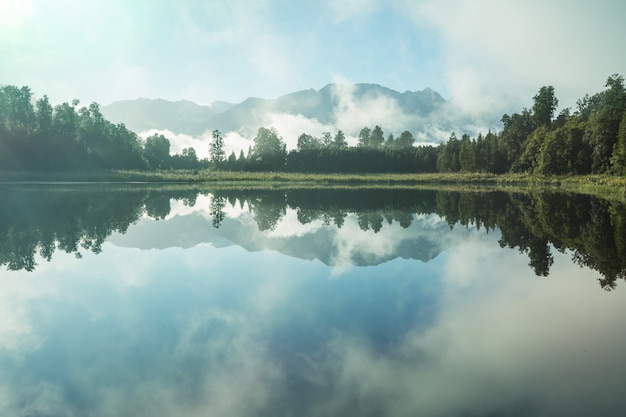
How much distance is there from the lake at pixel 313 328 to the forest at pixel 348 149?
5727cm

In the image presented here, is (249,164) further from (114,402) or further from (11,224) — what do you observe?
(114,402)

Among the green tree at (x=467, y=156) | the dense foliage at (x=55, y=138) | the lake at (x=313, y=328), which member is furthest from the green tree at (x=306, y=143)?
the lake at (x=313, y=328)

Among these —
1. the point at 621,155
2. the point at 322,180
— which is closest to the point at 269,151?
the point at 322,180

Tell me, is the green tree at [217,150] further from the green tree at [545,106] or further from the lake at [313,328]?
the lake at [313,328]

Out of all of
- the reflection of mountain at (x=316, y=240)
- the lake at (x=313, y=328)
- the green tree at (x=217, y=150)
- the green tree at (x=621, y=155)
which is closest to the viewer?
the lake at (x=313, y=328)

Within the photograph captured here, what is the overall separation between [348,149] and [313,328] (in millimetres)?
137437

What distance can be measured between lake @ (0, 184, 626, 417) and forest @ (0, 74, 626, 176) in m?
57.3

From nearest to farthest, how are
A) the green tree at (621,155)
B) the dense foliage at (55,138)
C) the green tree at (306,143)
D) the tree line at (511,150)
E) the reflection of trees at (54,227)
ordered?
the reflection of trees at (54,227), the green tree at (621,155), the tree line at (511,150), the dense foliage at (55,138), the green tree at (306,143)

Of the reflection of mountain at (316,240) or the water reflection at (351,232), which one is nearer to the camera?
the water reflection at (351,232)

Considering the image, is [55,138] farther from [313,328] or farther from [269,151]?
[313,328]

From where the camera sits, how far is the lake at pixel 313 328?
5.86 metres

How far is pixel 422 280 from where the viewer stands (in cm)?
1238

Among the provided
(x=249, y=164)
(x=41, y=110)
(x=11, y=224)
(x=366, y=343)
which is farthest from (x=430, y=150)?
(x=366, y=343)

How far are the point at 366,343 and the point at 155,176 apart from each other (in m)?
96.0
